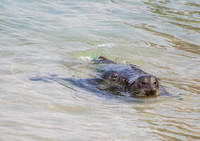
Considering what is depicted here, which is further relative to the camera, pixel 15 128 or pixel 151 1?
pixel 151 1

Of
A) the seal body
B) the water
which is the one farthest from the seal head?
the water

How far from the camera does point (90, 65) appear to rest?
694 cm

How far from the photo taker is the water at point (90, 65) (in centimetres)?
332

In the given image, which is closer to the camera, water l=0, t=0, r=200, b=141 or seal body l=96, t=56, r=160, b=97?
water l=0, t=0, r=200, b=141

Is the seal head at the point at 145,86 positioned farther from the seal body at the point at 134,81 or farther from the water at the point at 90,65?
the water at the point at 90,65

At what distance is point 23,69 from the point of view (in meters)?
6.02

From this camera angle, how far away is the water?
10.9 ft

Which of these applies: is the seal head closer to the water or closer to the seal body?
the seal body

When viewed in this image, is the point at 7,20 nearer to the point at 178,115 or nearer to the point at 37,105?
the point at 37,105

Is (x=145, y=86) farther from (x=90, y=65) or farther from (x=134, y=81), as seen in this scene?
(x=90, y=65)

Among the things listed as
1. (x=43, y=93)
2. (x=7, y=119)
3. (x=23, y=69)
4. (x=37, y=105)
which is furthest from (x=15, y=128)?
(x=23, y=69)

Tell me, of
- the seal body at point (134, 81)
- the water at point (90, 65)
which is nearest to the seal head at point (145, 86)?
the seal body at point (134, 81)

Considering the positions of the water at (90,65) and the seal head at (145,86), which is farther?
the seal head at (145,86)

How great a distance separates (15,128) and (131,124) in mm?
1148
